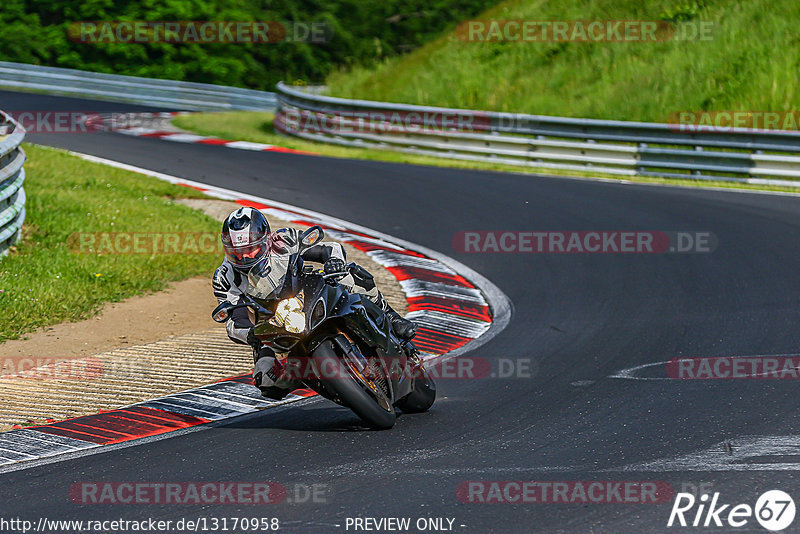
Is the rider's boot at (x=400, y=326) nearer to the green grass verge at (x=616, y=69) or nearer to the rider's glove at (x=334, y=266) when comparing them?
the rider's glove at (x=334, y=266)

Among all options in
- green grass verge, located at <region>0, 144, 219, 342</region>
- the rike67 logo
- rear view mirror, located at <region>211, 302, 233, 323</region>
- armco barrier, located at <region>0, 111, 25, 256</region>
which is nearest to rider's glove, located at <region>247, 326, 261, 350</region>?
rear view mirror, located at <region>211, 302, 233, 323</region>

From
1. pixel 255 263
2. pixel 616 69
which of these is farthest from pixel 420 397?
pixel 616 69

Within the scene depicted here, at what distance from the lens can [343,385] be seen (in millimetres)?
6223

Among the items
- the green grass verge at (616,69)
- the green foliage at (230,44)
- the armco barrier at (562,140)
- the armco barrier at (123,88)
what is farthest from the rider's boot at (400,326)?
the green foliage at (230,44)

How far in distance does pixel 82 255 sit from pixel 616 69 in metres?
15.9

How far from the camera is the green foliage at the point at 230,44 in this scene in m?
42.3

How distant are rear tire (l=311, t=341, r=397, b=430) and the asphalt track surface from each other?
22 cm

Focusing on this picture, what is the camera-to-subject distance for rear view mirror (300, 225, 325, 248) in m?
6.43

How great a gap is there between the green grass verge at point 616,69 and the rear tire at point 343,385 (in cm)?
1698

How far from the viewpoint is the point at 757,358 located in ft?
27.3

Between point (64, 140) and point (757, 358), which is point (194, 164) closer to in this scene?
point (64, 140)

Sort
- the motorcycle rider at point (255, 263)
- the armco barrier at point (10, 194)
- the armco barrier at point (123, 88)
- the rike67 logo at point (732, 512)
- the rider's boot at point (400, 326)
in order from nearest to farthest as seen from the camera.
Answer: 1. the rike67 logo at point (732, 512)
2. the motorcycle rider at point (255, 263)
3. the rider's boot at point (400, 326)
4. the armco barrier at point (10, 194)
5. the armco barrier at point (123, 88)

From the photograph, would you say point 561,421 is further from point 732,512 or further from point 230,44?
point 230,44

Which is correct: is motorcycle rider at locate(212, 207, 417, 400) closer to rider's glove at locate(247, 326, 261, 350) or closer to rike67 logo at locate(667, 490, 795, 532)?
rider's glove at locate(247, 326, 261, 350)
